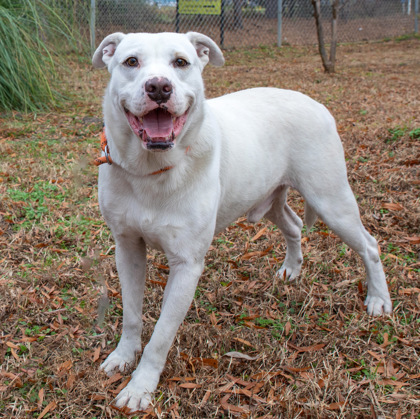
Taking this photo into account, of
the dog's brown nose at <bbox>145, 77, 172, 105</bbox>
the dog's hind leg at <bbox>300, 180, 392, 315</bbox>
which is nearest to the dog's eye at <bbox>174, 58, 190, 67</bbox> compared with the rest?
the dog's brown nose at <bbox>145, 77, 172, 105</bbox>

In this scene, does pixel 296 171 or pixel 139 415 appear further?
pixel 296 171

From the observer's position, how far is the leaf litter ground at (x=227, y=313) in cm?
249

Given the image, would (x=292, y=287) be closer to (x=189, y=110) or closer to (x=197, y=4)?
(x=189, y=110)

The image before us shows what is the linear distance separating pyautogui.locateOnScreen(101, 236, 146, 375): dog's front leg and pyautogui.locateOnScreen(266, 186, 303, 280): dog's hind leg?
4.01 ft

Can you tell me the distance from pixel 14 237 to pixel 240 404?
2358 millimetres

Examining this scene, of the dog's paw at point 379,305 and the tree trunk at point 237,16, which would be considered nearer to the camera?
the dog's paw at point 379,305

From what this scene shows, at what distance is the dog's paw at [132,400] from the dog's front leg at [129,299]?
0.23 m

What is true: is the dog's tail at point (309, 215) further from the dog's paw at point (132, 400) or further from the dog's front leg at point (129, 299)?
the dog's paw at point (132, 400)

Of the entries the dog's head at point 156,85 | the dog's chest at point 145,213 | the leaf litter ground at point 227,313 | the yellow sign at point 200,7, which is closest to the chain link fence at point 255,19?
the yellow sign at point 200,7

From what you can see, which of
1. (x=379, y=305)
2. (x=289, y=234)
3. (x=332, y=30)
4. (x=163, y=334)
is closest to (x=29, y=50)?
(x=289, y=234)

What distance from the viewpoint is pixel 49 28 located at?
7.49 metres

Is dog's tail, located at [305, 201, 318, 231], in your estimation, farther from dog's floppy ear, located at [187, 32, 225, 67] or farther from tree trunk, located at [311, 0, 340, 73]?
tree trunk, located at [311, 0, 340, 73]

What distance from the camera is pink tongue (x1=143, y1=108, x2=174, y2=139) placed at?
7.41 feet

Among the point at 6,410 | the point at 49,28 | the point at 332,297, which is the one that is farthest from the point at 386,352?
the point at 49,28
